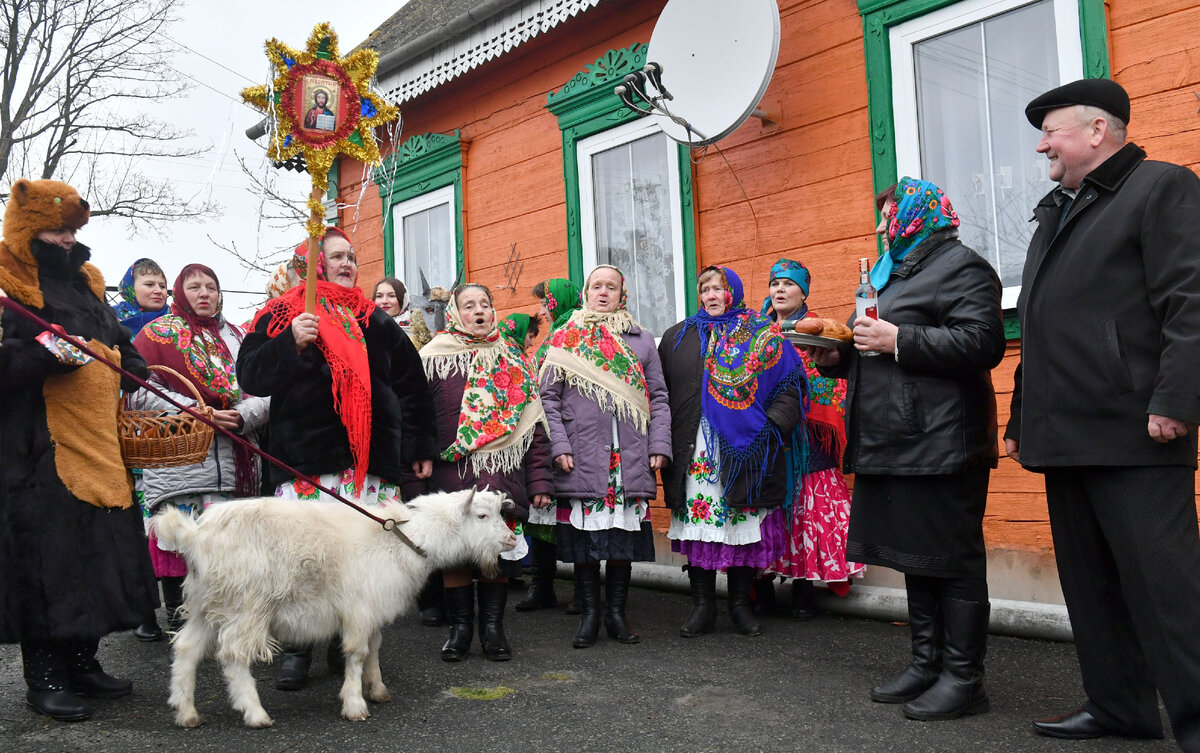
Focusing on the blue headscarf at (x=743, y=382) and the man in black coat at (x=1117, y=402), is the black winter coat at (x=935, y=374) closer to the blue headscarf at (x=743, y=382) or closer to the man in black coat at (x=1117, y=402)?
the man in black coat at (x=1117, y=402)

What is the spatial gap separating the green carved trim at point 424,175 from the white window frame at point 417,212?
38mm

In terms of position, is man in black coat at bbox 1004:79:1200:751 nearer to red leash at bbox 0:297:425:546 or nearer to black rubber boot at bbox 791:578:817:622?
black rubber boot at bbox 791:578:817:622

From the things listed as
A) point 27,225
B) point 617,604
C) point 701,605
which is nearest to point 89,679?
point 27,225

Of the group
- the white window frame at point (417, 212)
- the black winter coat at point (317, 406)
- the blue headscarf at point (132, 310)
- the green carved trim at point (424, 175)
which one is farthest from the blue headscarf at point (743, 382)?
the white window frame at point (417, 212)

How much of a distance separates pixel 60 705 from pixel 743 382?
12.0 ft

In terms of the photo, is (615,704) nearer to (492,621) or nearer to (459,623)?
(492,621)

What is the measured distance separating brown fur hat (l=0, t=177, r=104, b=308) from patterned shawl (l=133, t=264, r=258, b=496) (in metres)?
1.12

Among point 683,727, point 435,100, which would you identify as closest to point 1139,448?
point 683,727

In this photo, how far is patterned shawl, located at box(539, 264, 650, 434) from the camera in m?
5.15

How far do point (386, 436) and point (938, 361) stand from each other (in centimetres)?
257

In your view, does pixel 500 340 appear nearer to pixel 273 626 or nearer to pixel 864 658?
pixel 273 626

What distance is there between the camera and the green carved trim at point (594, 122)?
7.00m

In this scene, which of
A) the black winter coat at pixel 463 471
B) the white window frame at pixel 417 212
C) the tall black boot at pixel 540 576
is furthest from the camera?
the white window frame at pixel 417 212

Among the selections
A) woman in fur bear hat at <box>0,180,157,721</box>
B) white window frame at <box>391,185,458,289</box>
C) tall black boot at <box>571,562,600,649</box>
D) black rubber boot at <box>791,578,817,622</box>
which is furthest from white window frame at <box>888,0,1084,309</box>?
white window frame at <box>391,185,458,289</box>
